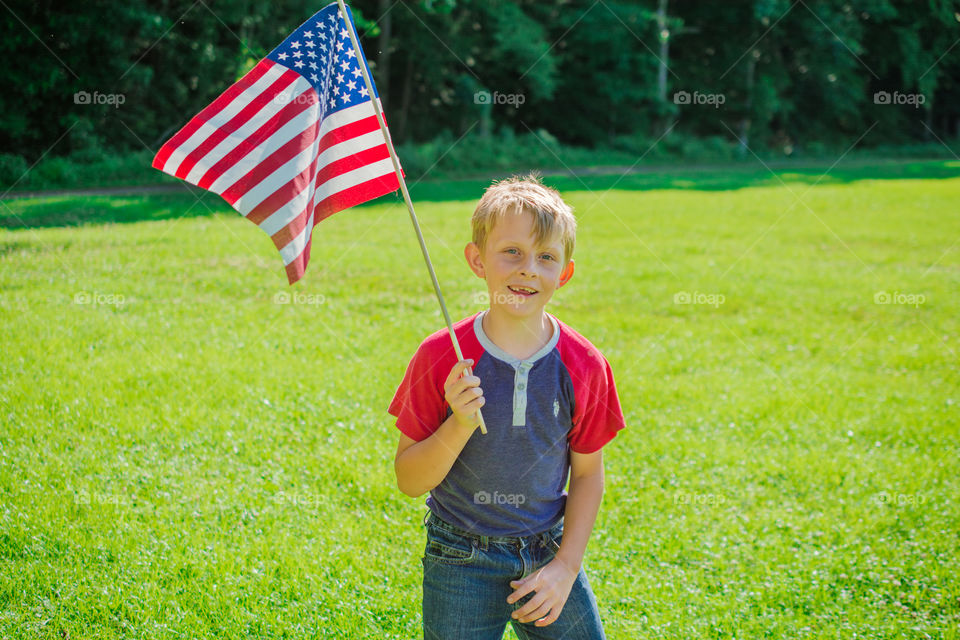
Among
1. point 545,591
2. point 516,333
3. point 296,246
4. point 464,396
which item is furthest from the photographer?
point 296,246

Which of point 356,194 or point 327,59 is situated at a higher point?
point 327,59

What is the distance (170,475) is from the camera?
4.43 metres

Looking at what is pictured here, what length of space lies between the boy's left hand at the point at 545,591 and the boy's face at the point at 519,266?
28.7 inches

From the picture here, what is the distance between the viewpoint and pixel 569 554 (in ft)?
7.41

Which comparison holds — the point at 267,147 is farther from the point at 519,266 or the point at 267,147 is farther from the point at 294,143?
the point at 519,266

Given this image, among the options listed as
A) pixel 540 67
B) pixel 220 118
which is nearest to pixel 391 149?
pixel 220 118

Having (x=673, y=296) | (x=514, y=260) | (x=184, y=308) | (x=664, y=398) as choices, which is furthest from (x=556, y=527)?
(x=673, y=296)

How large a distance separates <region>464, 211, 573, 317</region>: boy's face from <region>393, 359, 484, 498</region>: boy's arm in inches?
9.2

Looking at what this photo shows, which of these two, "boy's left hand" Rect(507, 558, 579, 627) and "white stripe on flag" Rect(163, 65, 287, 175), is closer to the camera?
"boy's left hand" Rect(507, 558, 579, 627)

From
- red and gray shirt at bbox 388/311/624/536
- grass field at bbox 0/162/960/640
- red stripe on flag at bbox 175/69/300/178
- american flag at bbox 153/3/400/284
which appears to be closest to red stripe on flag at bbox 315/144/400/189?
american flag at bbox 153/3/400/284

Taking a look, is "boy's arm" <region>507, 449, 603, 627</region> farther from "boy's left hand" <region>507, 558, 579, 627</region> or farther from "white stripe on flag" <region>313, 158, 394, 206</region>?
"white stripe on flag" <region>313, 158, 394, 206</region>

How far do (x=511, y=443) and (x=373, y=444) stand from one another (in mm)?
2932

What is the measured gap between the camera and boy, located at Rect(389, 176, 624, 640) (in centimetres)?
220

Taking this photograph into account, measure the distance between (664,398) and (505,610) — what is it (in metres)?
4.11
